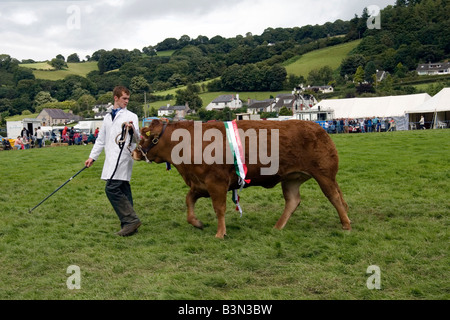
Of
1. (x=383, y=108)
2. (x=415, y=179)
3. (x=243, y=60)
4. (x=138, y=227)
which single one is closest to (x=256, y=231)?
(x=138, y=227)

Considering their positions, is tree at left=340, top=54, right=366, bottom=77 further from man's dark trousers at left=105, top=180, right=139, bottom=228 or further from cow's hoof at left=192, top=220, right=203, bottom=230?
man's dark trousers at left=105, top=180, right=139, bottom=228

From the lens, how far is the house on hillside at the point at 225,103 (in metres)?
118

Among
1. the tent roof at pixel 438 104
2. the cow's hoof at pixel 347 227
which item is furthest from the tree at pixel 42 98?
the cow's hoof at pixel 347 227

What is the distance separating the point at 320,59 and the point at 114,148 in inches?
5993

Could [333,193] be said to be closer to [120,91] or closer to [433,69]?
[120,91]

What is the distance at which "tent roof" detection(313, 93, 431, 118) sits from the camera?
5157cm

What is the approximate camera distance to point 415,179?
46.0ft

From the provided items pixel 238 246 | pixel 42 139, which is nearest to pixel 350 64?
pixel 42 139

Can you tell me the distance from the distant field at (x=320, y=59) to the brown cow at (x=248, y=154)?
453 ft

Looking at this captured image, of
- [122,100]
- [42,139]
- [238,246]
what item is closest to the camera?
[238,246]

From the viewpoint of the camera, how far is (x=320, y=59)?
154000mm

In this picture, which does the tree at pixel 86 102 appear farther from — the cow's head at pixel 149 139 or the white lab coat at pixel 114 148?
the cow's head at pixel 149 139
